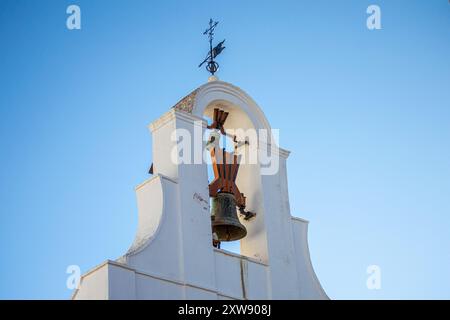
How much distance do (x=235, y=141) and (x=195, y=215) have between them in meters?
2.72

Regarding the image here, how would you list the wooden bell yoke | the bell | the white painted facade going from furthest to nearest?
1. the wooden bell yoke
2. the bell
3. the white painted facade

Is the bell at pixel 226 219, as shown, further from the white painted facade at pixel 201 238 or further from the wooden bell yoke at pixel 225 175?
the white painted facade at pixel 201 238

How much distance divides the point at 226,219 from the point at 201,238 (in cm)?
119

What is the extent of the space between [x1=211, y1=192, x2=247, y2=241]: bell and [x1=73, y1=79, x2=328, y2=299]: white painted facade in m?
0.34

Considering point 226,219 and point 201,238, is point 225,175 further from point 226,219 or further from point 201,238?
point 201,238

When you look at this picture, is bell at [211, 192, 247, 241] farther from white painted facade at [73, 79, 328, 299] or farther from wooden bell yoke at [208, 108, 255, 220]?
white painted facade at [73, 79, 328, 299]

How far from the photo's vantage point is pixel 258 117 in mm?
24844

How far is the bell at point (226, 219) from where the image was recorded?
2345 centimetres

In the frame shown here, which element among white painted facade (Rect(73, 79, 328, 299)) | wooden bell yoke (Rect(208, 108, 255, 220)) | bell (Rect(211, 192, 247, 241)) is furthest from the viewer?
wooden bell yoke (Rect(208, 108, 255, 220))

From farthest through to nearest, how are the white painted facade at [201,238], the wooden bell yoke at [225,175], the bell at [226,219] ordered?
1. the wooden bell yoke at [225,175]
2. the bell at [226,219]
3. the white painted facade at [201,238]

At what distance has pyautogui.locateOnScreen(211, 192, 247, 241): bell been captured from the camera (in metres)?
23.5

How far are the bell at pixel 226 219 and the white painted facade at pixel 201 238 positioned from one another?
339 mm
